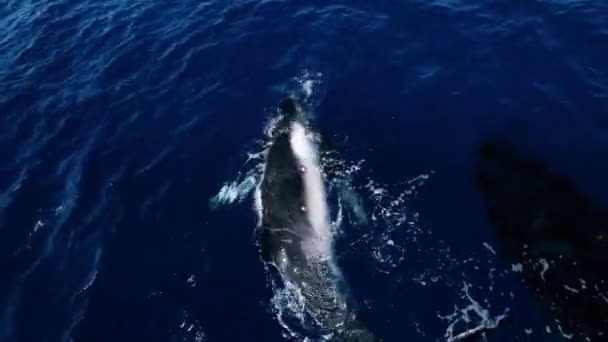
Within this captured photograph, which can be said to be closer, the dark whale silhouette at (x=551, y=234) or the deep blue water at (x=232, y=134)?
the dark whale silhouette at (x=551, y=234)

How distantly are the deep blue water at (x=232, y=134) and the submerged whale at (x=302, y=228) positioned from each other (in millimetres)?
1045

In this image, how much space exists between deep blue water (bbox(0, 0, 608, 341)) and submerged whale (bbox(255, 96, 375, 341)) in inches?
41.1

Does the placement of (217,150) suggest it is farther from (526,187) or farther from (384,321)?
(526,187)

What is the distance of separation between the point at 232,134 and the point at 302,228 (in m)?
10.7

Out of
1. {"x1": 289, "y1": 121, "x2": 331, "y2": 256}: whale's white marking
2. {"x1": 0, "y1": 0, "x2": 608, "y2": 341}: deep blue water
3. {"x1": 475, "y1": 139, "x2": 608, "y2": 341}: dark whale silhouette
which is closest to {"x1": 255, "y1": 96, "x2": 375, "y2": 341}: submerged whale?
{"x1": 289, "y1": 121, "x2": 331, "y2": 256}: whale's white marking

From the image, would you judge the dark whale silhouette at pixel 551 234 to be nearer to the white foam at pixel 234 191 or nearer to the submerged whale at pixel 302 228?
the submerged whale at pixel 302 228

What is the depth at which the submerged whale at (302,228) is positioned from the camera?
27.0 m

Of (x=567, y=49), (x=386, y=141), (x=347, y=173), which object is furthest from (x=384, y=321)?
(x=567, y=49)

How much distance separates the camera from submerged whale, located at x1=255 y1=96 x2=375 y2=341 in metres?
27.0

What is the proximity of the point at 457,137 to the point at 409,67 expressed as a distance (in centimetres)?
864

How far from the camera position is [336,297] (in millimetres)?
27609

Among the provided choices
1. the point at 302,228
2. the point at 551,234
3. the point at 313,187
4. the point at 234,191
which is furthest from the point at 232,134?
the point at 551,234

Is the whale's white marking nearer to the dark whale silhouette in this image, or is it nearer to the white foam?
the white foam

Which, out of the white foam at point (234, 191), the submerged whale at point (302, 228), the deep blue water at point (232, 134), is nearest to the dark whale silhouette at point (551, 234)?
the deep blue water at point (232, 134)
